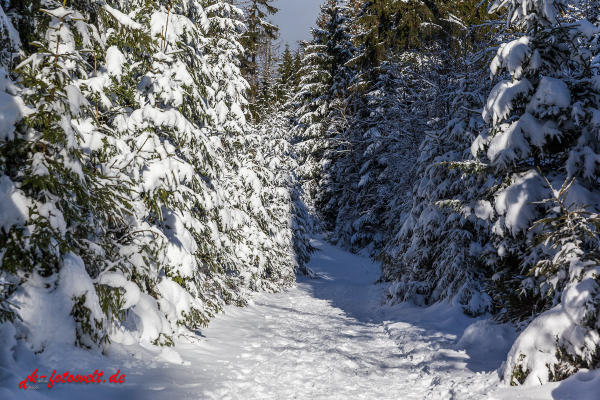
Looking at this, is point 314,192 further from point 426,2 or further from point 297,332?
point 297,332

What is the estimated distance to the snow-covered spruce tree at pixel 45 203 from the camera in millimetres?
3500

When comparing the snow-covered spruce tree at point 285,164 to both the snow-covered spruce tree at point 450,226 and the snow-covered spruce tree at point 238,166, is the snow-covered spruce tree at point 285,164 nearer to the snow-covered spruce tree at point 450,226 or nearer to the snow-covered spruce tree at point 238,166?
the snow-covered spruce tree at point 238,166

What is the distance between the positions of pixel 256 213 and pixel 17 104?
9380mm

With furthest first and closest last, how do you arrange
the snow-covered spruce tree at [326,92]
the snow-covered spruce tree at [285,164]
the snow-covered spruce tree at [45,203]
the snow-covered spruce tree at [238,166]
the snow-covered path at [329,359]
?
1. the snow-covered spruce tree at [326,92]
2. the snow-covered spruce tree at [285,164]
3. the snow-covered spruce tree at [238,166]
4. the snow-covered path at [329,359]
5. the snow-covered spruce tree at [45,203]

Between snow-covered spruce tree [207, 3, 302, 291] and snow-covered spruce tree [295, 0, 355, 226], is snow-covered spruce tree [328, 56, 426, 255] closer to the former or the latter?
snow-covered spruce tree [295, 0, 355, 226]

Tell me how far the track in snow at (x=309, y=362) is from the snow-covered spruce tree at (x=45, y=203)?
449 mm

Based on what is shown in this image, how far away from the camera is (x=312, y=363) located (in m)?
5.95

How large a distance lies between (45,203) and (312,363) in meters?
4.56

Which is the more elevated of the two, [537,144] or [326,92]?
[326,92]

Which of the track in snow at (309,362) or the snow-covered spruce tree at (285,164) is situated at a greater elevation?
the snow-covered spruce tree at (285,164)

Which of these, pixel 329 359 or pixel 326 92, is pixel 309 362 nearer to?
pixel 329 359

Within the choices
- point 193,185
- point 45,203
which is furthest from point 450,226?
point 45,203

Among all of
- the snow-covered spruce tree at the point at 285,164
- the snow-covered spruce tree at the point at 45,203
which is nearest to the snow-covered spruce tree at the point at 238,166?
the snow-covered spruce tree at the point at 285,164

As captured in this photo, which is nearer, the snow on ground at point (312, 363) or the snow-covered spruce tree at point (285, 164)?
the snow on ground at point (312, 363)
